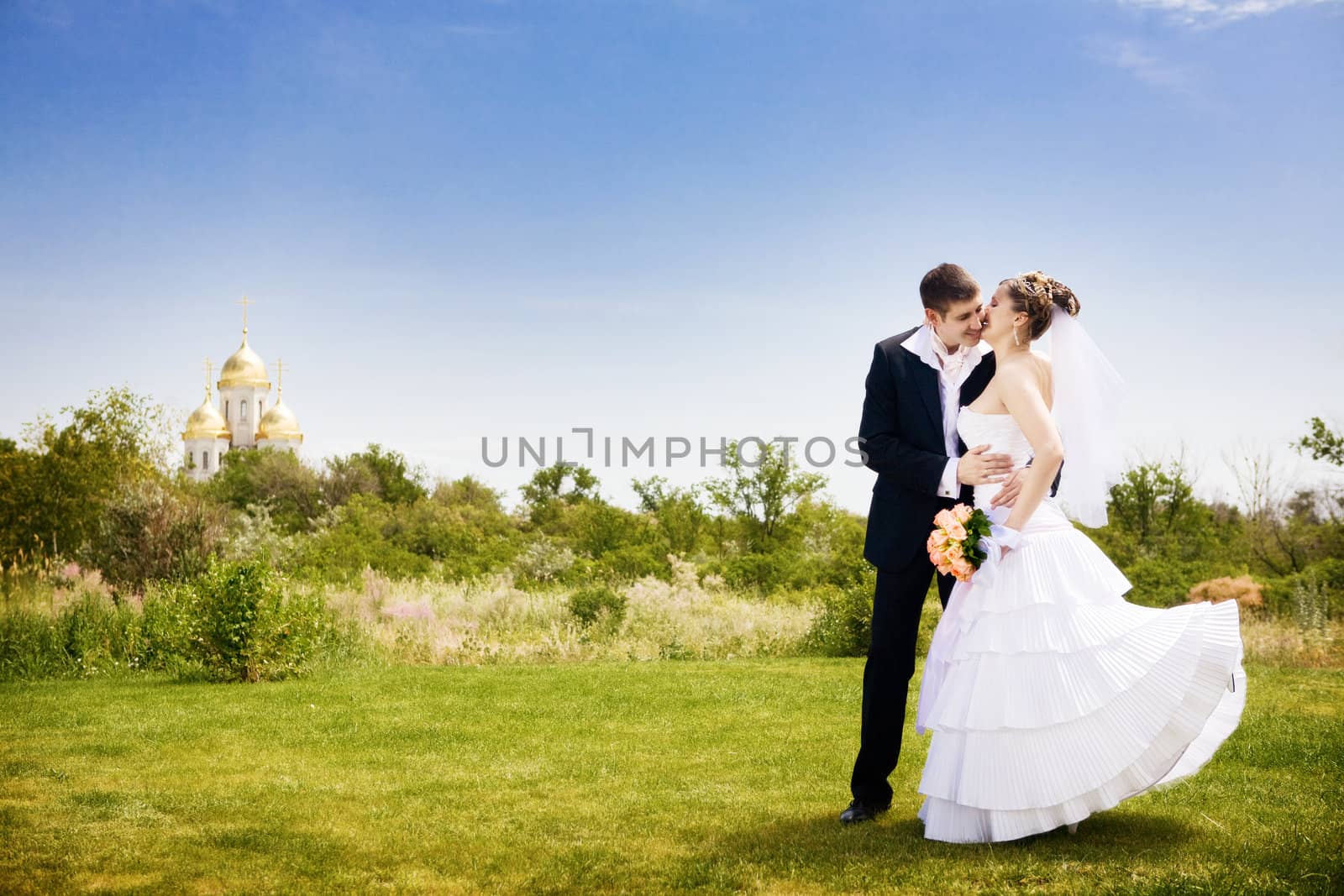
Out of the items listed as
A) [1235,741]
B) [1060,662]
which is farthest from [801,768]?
[1235,741]

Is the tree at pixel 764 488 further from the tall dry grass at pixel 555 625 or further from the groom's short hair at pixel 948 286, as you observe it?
the groom's short hair at pixel 948 286

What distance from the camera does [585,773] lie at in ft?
19.1

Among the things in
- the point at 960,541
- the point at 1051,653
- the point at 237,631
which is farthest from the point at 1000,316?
the point at 237,631

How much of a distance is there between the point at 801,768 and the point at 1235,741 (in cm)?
279

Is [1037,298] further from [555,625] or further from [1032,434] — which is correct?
[555,625]

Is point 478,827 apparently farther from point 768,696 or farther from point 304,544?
point 304,544

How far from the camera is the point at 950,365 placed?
4344mm

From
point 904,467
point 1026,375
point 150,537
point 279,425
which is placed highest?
point 279,425

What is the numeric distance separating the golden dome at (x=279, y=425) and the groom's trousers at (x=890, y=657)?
57.0 metres

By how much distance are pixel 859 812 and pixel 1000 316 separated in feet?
7.33

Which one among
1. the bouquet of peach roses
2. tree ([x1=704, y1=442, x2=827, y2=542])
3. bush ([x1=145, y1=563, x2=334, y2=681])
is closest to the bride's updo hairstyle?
the bouquet of peach roses

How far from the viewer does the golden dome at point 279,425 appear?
56.8 m

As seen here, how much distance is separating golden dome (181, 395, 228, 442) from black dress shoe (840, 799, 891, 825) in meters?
58.7

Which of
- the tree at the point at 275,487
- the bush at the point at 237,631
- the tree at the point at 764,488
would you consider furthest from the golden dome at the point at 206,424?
the bush at the point at 237,631
